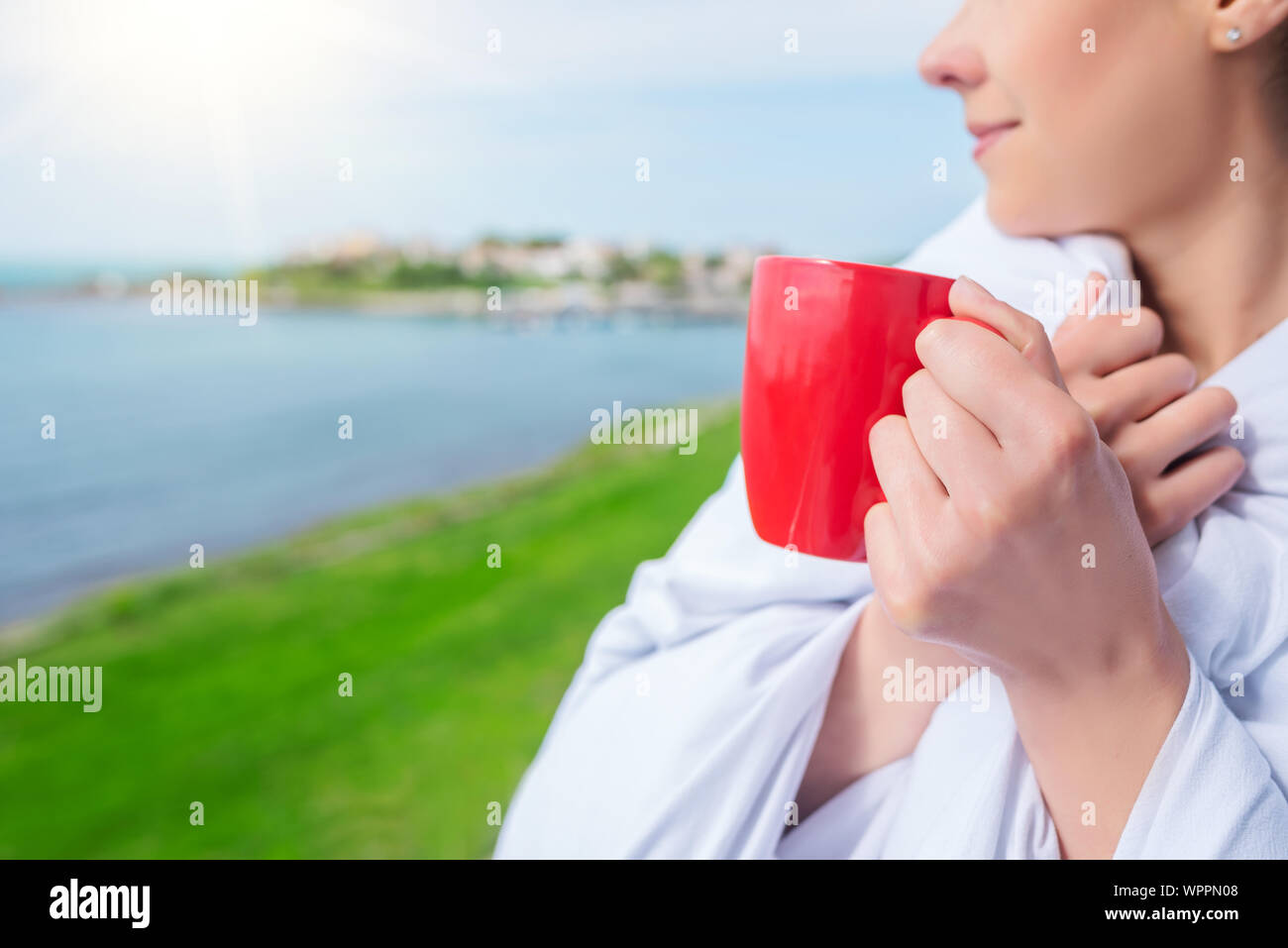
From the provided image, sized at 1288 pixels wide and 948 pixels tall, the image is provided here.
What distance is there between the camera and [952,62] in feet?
1.73

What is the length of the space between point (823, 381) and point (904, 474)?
2.6 inches

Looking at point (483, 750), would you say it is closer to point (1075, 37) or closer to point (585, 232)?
point (1075, 37)

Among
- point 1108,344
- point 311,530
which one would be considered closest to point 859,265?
point 1108,344

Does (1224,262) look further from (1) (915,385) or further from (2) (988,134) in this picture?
(1) (915,385)

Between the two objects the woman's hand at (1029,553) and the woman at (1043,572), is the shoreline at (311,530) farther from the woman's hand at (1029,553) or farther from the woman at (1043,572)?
the woman's hand at (1029,553)

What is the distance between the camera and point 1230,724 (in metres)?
0.42

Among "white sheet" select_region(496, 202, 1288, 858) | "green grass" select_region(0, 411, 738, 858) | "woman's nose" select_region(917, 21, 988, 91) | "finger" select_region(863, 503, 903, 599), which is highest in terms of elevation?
"woman's nose" select_region(917, 21, 988, 91)

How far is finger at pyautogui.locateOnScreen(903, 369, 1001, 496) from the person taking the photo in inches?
13.8

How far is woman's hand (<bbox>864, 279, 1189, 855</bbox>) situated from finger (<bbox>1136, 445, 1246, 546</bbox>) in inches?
2.3

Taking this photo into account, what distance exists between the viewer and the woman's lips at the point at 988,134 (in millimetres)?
531

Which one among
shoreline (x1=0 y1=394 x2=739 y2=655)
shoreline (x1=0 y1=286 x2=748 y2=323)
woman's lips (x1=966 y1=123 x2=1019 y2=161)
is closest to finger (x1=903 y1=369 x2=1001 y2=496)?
woman's lips (x1=966 y1=123 x2=1019 y2=161)

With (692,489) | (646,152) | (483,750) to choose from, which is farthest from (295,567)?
(646,152)

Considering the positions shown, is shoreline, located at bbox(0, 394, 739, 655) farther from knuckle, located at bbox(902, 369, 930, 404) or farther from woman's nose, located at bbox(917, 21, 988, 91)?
knuckle, located at bbox(902, 369, 930, 404)

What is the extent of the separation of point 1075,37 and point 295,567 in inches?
158
